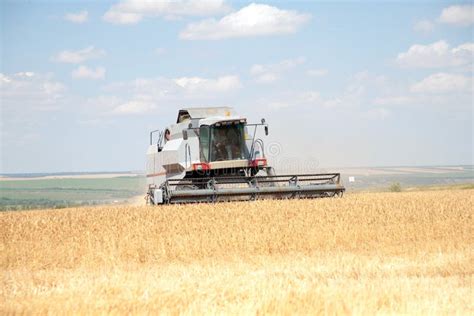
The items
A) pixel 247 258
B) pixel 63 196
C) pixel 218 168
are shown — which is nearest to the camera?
pixel 247 258

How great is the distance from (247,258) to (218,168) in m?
6.07

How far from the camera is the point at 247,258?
1162cm

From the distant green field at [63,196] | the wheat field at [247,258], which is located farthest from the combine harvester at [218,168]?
the distant green field at [63,196]

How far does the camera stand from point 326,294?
7.14m

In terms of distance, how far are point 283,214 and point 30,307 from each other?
7627 mm

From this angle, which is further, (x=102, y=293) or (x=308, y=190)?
(x=308, y=190)

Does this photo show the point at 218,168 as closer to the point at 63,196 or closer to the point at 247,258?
the point at 247,258

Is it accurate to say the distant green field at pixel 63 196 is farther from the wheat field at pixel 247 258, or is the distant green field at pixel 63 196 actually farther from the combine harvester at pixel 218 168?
the wheat field at pixel 247 258

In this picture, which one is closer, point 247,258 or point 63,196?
point 247,258

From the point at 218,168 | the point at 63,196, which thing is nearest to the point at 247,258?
the point at 218,168

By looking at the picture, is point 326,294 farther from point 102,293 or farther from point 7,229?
point 7,229

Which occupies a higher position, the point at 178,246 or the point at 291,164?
the point at 291,164

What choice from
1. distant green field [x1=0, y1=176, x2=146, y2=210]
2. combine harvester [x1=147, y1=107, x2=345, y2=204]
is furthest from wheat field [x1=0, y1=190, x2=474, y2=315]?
distant green field [x1=0, y1=176, x2=146, y2=210]

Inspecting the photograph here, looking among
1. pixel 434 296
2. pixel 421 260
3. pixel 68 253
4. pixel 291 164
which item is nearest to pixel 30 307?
pixel 434 296
